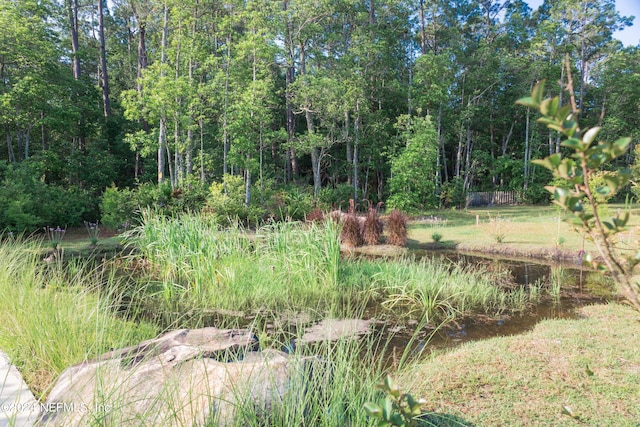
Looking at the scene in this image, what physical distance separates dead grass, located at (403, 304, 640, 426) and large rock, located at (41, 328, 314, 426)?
0.78 meters

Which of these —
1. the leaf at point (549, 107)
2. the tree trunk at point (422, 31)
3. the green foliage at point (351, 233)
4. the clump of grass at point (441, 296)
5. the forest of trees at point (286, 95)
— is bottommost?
the clump of grass at point (441, 296)

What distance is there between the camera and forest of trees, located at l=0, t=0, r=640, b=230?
44.0 ft

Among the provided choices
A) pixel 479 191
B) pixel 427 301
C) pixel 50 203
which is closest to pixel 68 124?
pixel 50 203

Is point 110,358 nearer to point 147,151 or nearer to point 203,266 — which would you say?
point 203,266

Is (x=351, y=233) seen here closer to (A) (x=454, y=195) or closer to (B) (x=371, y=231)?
(B) (x=371, y=231)

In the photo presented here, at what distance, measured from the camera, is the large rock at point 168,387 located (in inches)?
65.0

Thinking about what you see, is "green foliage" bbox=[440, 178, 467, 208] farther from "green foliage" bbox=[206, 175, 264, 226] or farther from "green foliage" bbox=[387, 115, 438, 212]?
"green foliage" bbox=[206, 175, 264, 226]

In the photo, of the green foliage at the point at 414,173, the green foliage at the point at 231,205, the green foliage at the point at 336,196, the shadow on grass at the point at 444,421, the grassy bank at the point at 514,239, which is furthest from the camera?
the green foliage at the point at 336,196

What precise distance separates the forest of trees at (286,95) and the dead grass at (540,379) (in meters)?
10.4

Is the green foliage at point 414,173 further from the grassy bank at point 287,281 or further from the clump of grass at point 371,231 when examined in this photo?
→ the grassy bank at point 287,281

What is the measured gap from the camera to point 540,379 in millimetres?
2744

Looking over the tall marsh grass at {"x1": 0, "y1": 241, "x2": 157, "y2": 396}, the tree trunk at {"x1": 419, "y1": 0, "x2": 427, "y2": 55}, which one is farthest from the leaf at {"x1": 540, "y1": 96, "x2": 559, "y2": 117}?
the tree trunk at {"x1": 419, "y1": 0, "x2": 427, "y2": 55}

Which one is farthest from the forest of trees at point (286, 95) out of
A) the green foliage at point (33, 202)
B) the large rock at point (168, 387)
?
the large rock at point (168, 387)

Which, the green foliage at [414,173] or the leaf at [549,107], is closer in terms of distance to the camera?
the leaf at [549,107]
